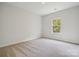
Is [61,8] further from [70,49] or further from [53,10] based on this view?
[70,49]

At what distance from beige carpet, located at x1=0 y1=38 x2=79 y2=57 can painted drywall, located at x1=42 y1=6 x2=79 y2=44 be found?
0.48 ft

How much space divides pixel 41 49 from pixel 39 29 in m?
0.45

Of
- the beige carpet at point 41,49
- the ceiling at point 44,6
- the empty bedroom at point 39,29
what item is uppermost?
the ceiling at point 44,6

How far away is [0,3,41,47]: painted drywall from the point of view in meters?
1.81

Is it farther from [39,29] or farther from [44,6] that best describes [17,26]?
[44,6]

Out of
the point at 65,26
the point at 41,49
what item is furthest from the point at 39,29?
the point at 65,26

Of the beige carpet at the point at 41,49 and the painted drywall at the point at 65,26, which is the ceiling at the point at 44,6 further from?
the beige carpet at the point at 41,49

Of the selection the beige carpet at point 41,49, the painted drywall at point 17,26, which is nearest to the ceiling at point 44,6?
the painted drywall at point 17,26

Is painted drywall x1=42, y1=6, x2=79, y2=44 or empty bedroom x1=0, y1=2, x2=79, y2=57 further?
painted drywall x1=42, y1=6, x2=79, y2=44

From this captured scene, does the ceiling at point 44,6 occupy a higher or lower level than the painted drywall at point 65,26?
higher

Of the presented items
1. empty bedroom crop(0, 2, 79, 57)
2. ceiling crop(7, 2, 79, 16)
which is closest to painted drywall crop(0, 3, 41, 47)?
empty bedroom crop(0, 2, 79, 57)

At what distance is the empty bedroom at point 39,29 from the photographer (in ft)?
5.61

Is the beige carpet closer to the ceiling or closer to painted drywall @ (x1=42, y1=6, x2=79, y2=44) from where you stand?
painted drywall @ (x1=42, y1=6, x2=79, y2=44)

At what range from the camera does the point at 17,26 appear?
5.91 feet
